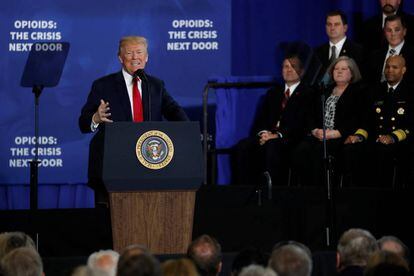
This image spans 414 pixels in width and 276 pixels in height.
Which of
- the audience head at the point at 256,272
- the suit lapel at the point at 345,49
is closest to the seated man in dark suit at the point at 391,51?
the suit lapel at the point at 345,49

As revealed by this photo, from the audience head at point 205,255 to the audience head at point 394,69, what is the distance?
153 inches

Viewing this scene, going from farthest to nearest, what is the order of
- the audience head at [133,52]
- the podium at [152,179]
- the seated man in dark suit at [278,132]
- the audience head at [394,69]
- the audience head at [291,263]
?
the seated man in dark suit at [278,132], the audience head at [394,69], the audience head at [133,52], the podium at [152,179], the audience head at [291,263]

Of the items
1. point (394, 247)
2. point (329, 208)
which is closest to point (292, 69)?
point (329, 208)

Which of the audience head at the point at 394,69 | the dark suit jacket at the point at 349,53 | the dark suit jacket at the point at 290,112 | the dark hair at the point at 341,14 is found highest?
the dark hair at the point at 341,14

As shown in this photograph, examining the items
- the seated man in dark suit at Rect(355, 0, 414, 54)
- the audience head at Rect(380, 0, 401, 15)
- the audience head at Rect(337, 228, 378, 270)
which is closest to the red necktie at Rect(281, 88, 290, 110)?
the seated man in dark suit at Rect(355, 0, 414, 54)

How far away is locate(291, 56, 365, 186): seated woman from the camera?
9.45 meters

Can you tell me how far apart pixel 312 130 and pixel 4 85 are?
304cm

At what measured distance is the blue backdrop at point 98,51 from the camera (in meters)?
10.8

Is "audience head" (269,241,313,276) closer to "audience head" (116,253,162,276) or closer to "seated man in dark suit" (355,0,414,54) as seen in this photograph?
"audience head" (116,253,162,276)

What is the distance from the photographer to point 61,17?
10.9 m

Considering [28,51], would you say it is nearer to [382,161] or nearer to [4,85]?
[4,85]

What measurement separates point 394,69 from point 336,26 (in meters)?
0.95

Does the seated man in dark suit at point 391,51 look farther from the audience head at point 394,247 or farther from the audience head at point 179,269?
the audience head at point 179,269

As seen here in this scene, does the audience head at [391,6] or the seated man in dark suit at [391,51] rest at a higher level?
the audience head at [391,6]
